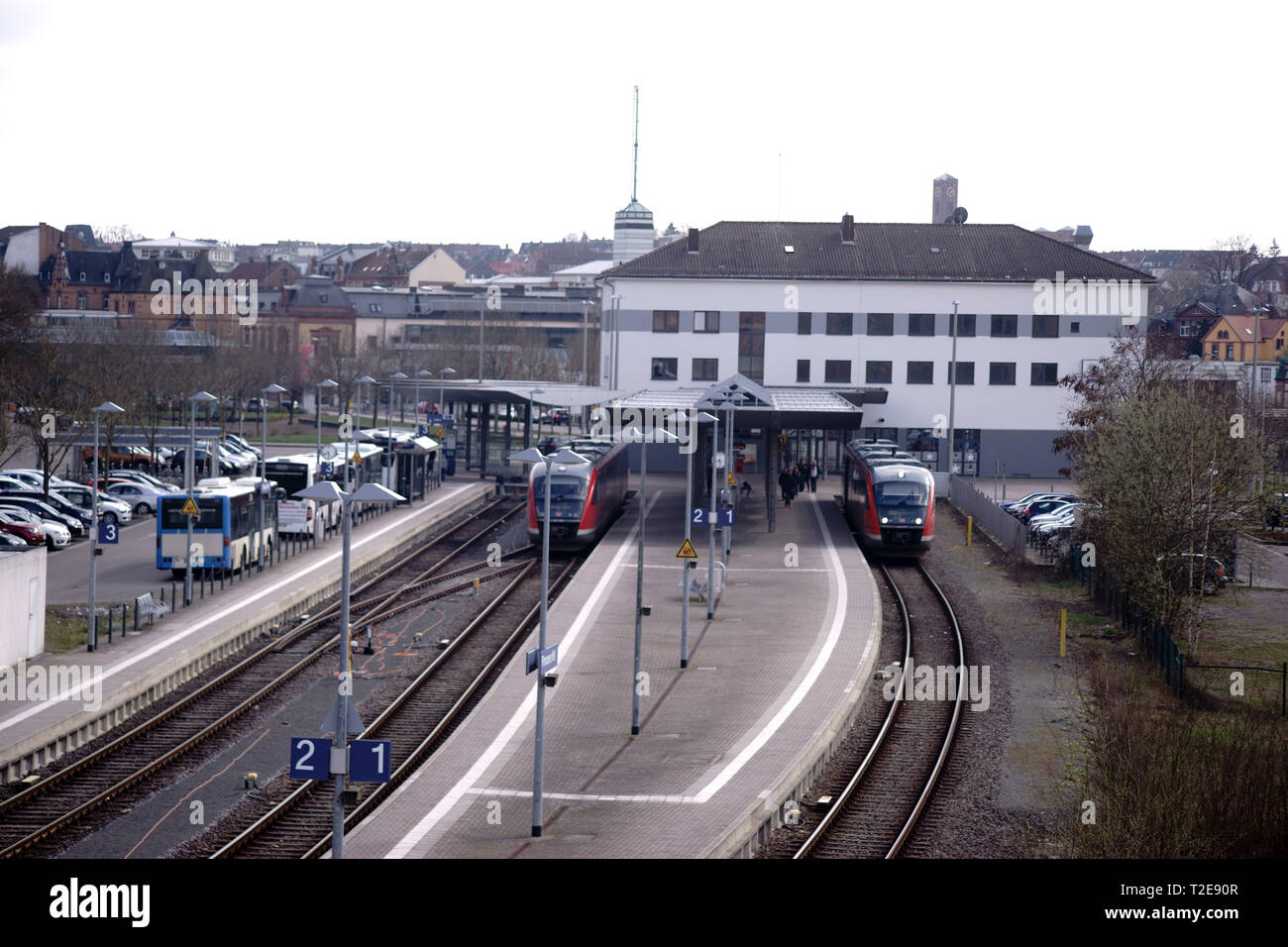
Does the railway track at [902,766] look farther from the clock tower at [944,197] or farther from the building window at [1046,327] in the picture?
the clock tower at [944,197]

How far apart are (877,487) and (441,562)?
11431 millimetres

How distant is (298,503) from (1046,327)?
34.3m

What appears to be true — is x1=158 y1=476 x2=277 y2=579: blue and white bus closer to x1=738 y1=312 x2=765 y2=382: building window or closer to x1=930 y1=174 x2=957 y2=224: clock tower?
x1=738 y1=312 x2=765 y2=382: building window

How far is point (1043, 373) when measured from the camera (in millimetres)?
60000

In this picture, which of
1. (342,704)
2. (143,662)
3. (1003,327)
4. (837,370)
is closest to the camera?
(342,704)

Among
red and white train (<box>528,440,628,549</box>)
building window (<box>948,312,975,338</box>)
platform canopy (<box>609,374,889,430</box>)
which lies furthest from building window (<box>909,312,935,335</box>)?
red and white train (<box>528,440,628,549</box>)

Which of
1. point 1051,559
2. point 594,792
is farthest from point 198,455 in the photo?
point 594,792

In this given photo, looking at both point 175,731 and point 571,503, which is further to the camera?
point 571,503

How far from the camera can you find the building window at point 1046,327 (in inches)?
2357

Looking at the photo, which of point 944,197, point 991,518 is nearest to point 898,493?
point 991,518

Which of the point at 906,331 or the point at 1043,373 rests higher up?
the point at 906,331

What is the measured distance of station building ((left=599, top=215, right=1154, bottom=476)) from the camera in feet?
197

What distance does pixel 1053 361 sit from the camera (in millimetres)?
59875

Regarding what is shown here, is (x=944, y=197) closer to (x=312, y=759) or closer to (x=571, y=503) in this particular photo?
(x=571, y=503)
